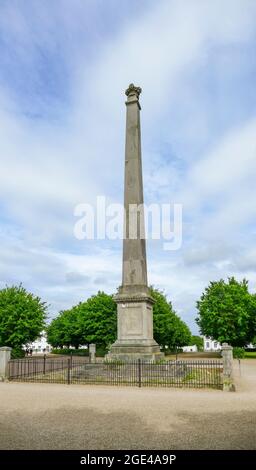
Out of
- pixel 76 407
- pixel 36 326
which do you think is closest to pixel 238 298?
pixel 36 326

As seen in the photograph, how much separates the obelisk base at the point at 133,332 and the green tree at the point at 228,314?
20.2 metres

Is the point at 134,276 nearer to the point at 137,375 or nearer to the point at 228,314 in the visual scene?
the point at 137,375

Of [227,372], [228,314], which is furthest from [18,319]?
[227,372]

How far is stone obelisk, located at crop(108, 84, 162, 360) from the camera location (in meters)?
19.0

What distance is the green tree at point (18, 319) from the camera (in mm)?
34312

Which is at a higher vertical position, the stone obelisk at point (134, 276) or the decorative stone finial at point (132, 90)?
the decorative stone finial at point (132, 90)

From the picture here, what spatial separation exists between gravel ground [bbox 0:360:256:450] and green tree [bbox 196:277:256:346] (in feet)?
83.5

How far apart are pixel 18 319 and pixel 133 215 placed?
1984 cm

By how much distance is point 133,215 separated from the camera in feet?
69.6

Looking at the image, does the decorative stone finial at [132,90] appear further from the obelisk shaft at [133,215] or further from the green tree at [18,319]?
the green tree at [18,319]

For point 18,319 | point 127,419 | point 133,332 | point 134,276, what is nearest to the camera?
point 127,419

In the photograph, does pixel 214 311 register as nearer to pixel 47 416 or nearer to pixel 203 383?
pixel 203 383

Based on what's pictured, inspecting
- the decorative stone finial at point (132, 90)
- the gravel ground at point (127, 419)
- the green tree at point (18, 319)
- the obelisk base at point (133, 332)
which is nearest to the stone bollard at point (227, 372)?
the gravel ground at point (127, 419)

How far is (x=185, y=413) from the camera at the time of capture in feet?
31.1
